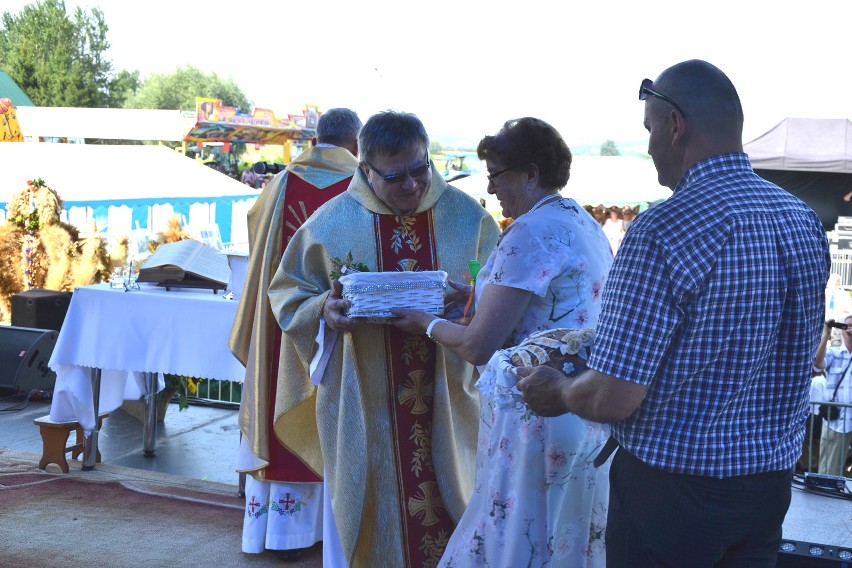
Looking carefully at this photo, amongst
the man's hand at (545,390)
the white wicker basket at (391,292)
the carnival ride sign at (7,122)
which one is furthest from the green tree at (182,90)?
the man's hand at (545,390)

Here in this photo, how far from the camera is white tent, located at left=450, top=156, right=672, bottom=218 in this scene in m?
18.8

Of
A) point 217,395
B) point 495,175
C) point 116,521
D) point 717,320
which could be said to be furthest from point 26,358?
point 717,320

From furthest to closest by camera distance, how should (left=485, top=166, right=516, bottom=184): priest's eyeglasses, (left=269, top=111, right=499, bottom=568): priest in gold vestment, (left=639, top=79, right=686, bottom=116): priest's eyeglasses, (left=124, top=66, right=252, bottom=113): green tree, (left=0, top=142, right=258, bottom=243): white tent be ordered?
(left=124, top=66, right=252, bottom=113): green tree
(left=0, top=142, right=258, bottom=243): white tent
(left=269, top=111, right=499, bottom=568): priest in gold vestment
(left=485, top=166, right=516, bottom=184): priest's eyeglasses
(left=639, top=79, right=686, bottom=116): priest's eyeglasses

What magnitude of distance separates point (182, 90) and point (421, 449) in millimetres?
89763

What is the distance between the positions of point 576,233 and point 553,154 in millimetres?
250

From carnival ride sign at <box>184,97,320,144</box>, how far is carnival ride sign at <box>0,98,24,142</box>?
1085 centimetres

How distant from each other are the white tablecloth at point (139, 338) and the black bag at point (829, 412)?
13.1 feet

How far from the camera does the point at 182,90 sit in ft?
289

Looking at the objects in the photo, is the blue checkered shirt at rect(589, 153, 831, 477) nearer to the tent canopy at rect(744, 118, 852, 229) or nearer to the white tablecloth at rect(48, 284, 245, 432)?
the white tablecloth at rect(48, 284, 245, 432)

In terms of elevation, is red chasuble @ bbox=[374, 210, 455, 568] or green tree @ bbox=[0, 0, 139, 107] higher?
green tree @ bbox=[0, 0, 139, 107]

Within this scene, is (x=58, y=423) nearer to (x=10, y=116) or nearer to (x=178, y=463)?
(x=178, y=463)

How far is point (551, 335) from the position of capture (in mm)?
2273

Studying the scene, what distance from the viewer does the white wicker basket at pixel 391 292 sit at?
299 cm

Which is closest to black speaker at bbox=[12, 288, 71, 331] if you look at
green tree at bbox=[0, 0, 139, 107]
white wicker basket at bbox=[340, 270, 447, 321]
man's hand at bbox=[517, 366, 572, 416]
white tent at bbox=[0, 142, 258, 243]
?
white wicker basket at bbox=[340, 270, 447, 321]
